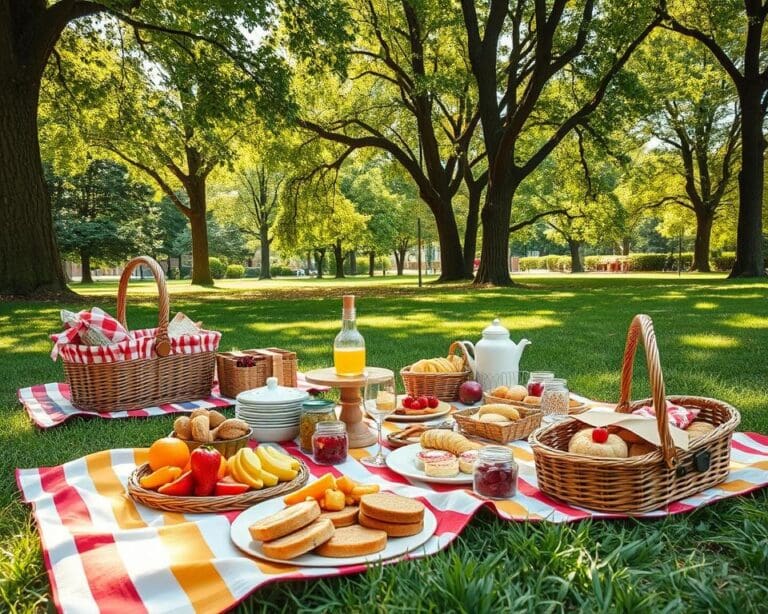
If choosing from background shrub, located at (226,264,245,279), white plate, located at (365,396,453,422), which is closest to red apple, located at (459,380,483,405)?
white plate, located at (365,396,453,422)

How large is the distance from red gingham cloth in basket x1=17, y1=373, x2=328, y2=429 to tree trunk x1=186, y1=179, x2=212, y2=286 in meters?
19.2

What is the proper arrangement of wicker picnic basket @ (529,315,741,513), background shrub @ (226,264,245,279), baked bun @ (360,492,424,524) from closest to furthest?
baked bun @ (360,492,424,524) < wicker picnic basket @ (529,315,741,513) < background shrub @ (226,264,245,279)

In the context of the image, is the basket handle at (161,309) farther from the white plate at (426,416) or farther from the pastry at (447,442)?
the pastry at (447,442)

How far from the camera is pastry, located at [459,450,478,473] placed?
2602 millimetres

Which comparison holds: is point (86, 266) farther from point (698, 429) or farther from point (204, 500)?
point (698, 429)

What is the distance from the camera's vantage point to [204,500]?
7.27 feet

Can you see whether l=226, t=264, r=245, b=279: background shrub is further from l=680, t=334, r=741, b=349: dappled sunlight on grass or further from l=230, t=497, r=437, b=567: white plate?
l=230, t=497, r=437, b=567: white plate

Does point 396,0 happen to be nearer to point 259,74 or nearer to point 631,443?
point 259,74

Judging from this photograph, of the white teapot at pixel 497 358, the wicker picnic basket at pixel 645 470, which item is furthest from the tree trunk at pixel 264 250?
the wicker picnic basket at pixel 645 470

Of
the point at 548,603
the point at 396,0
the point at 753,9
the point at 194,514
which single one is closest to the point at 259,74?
the point at 396,0

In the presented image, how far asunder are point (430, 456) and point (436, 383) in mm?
1341

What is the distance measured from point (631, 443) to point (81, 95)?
52.7 ft

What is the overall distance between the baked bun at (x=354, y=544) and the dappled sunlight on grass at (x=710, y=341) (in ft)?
17.7

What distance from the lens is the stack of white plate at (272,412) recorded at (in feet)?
10.3
